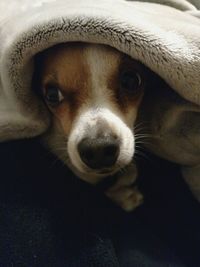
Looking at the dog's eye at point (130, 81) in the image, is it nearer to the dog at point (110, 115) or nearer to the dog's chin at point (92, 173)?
the dog at point (110, 115)

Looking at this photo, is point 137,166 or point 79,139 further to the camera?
point 137,166

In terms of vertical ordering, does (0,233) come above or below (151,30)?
below

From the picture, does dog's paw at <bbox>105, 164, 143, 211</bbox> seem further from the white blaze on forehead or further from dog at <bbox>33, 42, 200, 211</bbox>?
the white blaze on forehead

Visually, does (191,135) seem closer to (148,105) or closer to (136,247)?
(148,105)

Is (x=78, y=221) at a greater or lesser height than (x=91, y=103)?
lesser

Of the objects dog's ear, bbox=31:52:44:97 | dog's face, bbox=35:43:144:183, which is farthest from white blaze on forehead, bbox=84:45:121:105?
dog's ear, bbox=31:52:44:97

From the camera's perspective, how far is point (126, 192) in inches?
31.4

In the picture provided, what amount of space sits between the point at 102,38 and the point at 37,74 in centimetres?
19

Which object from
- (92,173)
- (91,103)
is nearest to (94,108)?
(91,103)

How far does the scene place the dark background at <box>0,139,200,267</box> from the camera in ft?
2.22

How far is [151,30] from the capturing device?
71 cm

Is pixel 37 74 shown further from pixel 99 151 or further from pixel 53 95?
pixel 99 151

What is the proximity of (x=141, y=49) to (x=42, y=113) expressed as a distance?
0.24 m

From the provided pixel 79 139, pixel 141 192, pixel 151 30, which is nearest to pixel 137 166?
pixel 141 192
